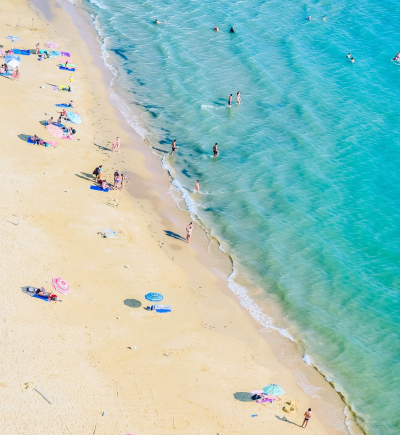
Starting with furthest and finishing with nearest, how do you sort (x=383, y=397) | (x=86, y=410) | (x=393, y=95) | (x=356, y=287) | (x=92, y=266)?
(x=393, y=95), (x=356, y=287), (x=92, y=266), (x=383, y=397), (x=86, y=410)

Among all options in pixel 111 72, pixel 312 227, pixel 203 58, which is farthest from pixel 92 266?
pixel 203 58

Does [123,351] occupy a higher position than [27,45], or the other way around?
[27,45]

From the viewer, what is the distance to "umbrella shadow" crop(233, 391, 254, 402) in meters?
30.0

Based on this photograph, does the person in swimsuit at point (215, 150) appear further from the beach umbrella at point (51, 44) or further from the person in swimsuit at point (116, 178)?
the beach umbrella at point (51, 44)

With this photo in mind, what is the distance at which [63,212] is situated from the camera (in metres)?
39.0

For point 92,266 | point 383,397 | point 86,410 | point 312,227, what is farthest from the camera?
point 312,227

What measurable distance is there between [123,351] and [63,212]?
1207 centimetres

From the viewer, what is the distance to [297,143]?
5172 cm

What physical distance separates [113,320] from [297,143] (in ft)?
86.2

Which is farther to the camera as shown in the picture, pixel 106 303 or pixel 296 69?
pixel 296 69

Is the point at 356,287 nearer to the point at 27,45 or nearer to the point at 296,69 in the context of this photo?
the point at 296,69

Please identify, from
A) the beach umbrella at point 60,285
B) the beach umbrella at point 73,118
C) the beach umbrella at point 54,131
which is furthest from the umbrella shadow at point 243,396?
the beach umbrella at point 73,118

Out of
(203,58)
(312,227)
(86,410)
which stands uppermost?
(203,58)

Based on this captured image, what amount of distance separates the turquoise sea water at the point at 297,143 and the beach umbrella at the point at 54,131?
829cm
